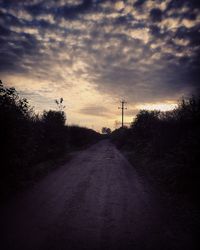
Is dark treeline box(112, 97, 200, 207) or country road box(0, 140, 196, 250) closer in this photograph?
country road box(0, 140, 196, 250)

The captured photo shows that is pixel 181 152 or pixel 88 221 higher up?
pixel 181 152

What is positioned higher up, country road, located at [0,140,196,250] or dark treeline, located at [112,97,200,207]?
dark treeline, located at [112,97,200,207]

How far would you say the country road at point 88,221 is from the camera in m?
4.81

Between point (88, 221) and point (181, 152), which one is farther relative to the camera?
point (181, 152)

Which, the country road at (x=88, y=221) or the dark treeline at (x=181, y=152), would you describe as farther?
the dark treeline at (x=181, y=152)

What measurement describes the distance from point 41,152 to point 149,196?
35.9 feet

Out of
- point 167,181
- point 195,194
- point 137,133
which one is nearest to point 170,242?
point 195,194

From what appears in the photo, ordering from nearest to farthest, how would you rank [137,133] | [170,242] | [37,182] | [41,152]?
1. [170,242]
2. [37,182]
3. [41,152]
4. [137,133]

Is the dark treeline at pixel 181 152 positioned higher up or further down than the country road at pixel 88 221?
higher up

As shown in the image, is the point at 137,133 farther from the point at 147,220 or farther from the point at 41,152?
the point at 147,220

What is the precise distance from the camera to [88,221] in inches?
236

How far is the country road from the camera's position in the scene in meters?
4.81

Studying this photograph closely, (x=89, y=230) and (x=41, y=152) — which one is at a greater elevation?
(x=41, y=152)

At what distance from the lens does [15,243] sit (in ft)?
15.4
